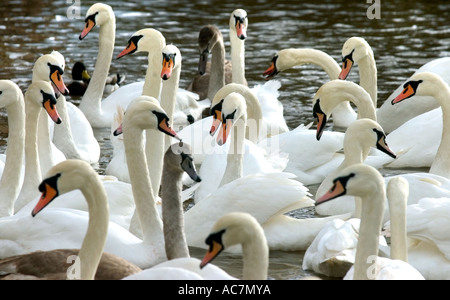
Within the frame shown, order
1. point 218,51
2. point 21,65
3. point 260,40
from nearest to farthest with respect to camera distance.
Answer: point 218,51 → point 21,65 → point 260,40

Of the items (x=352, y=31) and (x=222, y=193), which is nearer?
(x=222, y=193)

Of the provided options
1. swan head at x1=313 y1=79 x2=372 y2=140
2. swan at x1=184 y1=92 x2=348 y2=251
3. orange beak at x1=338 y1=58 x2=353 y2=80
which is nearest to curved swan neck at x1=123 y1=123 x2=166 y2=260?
swan at x1=184 y1=92 x2=348 y2=251

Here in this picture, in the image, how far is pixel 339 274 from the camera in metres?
7.23

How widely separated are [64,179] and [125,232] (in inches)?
45.3

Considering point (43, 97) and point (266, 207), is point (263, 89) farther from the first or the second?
point (266, 207)

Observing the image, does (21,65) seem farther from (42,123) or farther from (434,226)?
(434,226)

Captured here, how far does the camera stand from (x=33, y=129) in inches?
332

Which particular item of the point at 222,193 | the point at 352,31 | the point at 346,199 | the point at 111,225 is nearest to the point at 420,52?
the point at 352,31

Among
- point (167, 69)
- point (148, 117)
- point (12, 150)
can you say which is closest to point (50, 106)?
point (12, 150)

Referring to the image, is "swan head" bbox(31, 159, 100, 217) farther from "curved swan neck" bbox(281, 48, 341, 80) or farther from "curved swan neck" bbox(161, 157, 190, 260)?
"curved swan neck" bbox(281, 48, 341, 80)

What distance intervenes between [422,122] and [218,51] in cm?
331

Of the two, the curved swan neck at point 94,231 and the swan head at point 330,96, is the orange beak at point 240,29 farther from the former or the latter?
the curved swan neck at point 94,231

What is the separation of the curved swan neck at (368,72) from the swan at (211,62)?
215cm
